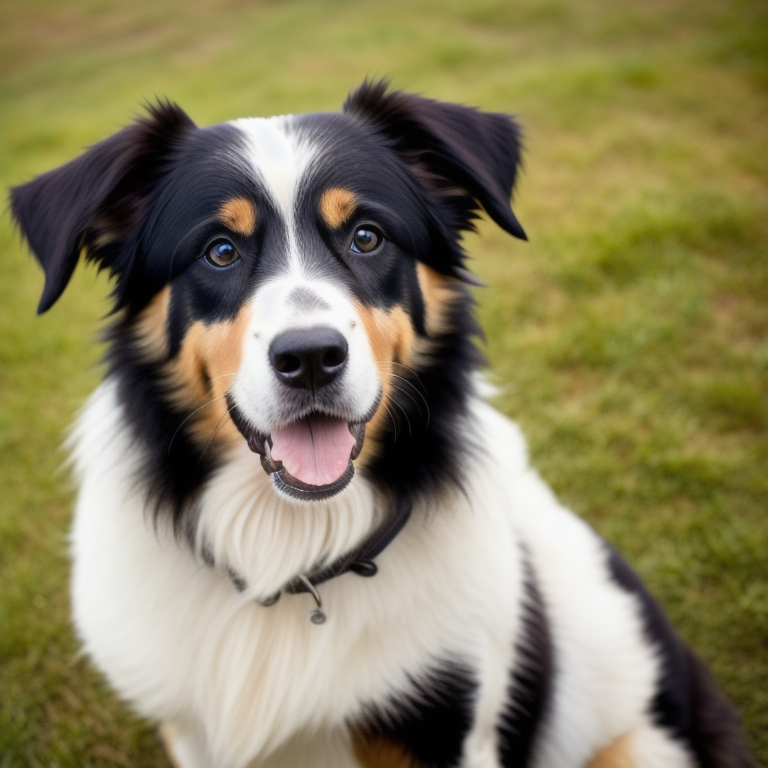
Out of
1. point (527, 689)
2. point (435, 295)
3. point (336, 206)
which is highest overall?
point (336, 206)

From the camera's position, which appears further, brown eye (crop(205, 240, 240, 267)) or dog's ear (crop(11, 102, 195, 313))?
brown eye (crop(205, 240, 240, 267))

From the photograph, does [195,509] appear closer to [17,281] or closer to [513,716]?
[513,716]

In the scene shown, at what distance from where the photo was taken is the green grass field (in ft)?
11.0

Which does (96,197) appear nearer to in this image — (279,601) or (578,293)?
(279,601)

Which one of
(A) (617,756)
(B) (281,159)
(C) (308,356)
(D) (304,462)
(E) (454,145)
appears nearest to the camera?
(C) (308,356)

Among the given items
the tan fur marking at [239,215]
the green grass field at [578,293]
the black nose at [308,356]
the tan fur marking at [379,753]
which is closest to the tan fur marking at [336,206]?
the tan fur marking at [239,215]

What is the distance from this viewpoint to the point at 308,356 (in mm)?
1779

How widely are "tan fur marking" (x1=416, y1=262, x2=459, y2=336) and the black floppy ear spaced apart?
0.24m

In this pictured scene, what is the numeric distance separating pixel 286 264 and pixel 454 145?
25.5 inches

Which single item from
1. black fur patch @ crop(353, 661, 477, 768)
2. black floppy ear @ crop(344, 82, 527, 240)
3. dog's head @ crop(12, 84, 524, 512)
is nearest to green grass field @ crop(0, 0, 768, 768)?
black floppy ear @ crop(344, 82, 527, 240)

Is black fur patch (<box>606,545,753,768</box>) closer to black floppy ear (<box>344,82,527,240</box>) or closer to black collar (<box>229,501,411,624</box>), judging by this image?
black collar (<box>229,501,411,624</box>)

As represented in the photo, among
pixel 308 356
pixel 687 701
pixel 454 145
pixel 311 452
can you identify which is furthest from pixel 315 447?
pixel 687 701

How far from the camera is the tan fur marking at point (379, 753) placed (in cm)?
209

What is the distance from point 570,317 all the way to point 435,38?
6.10 metres
